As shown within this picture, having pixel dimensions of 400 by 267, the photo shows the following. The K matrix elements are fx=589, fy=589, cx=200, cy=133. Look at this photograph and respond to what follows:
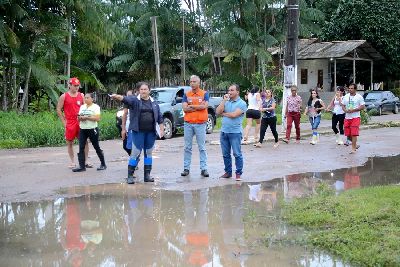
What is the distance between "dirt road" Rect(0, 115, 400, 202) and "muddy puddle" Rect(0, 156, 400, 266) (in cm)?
62

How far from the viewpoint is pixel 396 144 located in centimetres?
1675

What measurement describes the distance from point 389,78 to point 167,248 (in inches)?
1500

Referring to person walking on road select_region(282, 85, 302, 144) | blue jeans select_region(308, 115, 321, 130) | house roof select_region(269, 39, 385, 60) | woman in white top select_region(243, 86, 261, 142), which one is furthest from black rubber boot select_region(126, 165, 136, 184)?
house roof select_region(269, 39, 385, 60)

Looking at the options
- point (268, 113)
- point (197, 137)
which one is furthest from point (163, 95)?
point (197, 137)

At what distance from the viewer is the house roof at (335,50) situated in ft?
117

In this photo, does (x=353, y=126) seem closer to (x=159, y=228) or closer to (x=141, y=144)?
(x=141, y=144)

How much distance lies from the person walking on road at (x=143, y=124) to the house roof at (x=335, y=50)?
88.6ft

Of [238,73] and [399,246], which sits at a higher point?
[238,73]

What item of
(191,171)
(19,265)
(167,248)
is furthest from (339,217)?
(191,171)

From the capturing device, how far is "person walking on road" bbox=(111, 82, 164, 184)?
10.2 m

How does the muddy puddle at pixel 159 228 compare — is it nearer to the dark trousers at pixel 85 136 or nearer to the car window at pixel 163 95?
the dark trousers at pixel 85 136

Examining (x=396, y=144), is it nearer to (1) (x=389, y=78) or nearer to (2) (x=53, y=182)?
(2) (x=53, y=182)

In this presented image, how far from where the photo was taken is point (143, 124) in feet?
33.5

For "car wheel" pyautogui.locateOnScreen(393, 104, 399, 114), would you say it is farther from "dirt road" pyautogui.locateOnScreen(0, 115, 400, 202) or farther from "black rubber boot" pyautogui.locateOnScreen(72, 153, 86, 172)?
"black rubber boot" pyautogui.locateOnScreen(72, 153, 86, 172)
